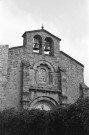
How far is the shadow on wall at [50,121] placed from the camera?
1125 cm

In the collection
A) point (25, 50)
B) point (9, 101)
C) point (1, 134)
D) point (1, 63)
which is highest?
point (25, 50)

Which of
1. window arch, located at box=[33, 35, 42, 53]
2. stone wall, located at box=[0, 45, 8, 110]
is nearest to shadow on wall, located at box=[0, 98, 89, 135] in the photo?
stone wall, located at box=[0, 45, 8, 110]

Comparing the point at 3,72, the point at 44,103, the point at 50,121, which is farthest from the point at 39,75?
the point at 50,121

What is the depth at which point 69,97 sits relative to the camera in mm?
24297

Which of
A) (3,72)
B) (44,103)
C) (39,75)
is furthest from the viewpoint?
(39,75)

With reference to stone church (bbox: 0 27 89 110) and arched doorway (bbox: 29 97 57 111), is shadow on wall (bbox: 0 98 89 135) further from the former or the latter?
arched doorway (bbox: 29 97 57 111)

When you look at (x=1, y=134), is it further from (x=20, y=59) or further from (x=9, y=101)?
(x=20, y=59)

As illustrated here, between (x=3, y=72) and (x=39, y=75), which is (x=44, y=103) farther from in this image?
(x=3, y=72)

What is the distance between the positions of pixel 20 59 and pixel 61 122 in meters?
10.8

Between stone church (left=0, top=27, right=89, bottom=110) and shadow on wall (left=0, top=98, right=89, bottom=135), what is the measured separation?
4.33 metres

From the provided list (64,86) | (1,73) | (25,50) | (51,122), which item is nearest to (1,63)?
(1,73)

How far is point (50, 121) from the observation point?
1388 centimetres

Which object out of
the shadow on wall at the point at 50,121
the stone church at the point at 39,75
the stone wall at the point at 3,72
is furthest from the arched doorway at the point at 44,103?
the shadow on wall at the point at 50,121

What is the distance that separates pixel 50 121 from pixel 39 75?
33.2 ft
